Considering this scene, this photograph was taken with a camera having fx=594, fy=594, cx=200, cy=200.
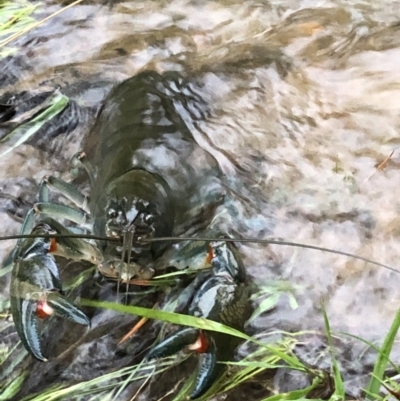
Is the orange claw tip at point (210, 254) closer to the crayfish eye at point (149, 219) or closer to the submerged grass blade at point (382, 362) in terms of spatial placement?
the crayfish eye at point (149, 219)

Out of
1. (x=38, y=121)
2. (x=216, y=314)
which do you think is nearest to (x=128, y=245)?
(x=216, y=314)

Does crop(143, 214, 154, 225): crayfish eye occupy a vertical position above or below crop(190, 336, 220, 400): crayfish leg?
above

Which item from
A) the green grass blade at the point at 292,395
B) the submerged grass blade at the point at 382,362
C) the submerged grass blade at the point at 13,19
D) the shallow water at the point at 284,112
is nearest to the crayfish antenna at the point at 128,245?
the shallow water at the point at 284,112

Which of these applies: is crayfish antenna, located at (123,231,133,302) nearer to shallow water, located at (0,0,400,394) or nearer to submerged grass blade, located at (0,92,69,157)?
shallow water, located at (0,0,400,394)

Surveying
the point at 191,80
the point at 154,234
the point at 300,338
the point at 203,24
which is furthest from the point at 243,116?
the point at 300,338

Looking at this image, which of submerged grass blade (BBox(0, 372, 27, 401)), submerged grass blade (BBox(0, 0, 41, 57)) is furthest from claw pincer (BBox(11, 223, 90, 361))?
submerged grass blade (BBox(0, 0, 41, 57))

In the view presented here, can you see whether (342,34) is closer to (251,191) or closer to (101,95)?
(251,191)
